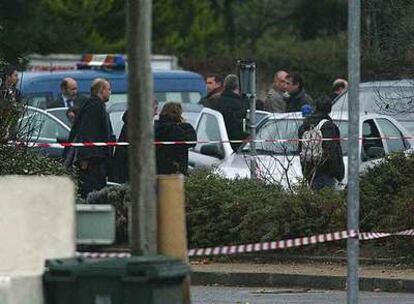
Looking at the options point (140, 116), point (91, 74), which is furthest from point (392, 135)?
point (140, 116)

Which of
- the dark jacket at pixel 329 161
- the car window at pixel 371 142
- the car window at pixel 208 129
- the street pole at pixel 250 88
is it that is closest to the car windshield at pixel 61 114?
the car window at pixel 208 129

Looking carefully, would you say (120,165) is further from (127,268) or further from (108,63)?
(127,268)

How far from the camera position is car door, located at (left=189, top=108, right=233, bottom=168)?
820 inches

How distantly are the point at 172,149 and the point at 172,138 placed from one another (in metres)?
0.16

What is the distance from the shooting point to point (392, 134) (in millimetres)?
20297

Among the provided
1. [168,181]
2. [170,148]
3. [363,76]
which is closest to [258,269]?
[170,148]

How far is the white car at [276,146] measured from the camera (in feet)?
59.4

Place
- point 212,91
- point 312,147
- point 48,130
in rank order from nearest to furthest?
point 312,147 → point 48,130 → point 212,91

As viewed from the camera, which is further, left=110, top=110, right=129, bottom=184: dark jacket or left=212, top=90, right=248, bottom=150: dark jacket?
left=212, top=90, right=248, bottom=150: dark jacket

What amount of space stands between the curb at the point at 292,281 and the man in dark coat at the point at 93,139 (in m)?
3.35

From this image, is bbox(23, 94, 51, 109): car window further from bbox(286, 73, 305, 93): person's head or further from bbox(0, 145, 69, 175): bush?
bbox(0, 145, 69, 175): bush

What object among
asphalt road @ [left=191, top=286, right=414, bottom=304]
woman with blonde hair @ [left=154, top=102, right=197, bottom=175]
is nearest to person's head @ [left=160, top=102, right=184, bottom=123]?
woman with blonde hair @ [left=154, top=102, right=197, bottom=175]

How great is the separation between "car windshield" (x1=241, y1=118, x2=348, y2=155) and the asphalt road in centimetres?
412

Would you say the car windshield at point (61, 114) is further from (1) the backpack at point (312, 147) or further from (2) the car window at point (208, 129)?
(1) the backpack at point (312, 147)
